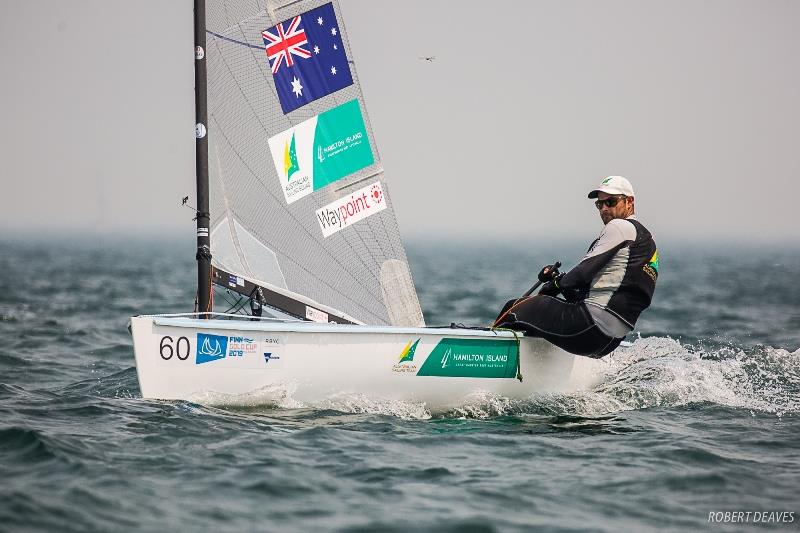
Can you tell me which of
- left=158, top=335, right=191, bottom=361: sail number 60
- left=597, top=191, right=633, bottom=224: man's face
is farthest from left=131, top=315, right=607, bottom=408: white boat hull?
left=597, top=191, right=633, bottom=224: man's face

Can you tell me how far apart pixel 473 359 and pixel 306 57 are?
261 centimetres

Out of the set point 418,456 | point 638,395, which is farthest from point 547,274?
point 418,456

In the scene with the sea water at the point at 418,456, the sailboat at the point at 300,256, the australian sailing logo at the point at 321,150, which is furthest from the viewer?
the australian sailing logo at the point at 321,150

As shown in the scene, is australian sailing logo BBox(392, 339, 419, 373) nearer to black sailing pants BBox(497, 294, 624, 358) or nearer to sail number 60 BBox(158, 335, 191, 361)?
black sailing pants BBox(497, 294, 624, 358)

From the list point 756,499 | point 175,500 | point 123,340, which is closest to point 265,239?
point 175,500

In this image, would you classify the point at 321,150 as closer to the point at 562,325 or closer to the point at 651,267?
the point at 562,325

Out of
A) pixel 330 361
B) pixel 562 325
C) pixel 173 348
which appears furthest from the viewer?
pixel 562 325

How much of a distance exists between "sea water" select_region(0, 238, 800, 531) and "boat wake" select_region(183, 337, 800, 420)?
0.01 meters

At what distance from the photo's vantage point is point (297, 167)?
739 centimetres

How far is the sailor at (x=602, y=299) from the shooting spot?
6695 millimetres

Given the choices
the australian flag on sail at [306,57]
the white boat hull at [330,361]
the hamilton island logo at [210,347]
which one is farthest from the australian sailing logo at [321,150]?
the hamilton island logo at [210,347]

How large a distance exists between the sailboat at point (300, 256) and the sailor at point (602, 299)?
0.19 m

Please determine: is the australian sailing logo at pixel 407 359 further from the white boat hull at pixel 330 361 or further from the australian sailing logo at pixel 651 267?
the australian sailing logo at pixel 651 267

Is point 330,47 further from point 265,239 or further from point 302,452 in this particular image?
point 302,452
